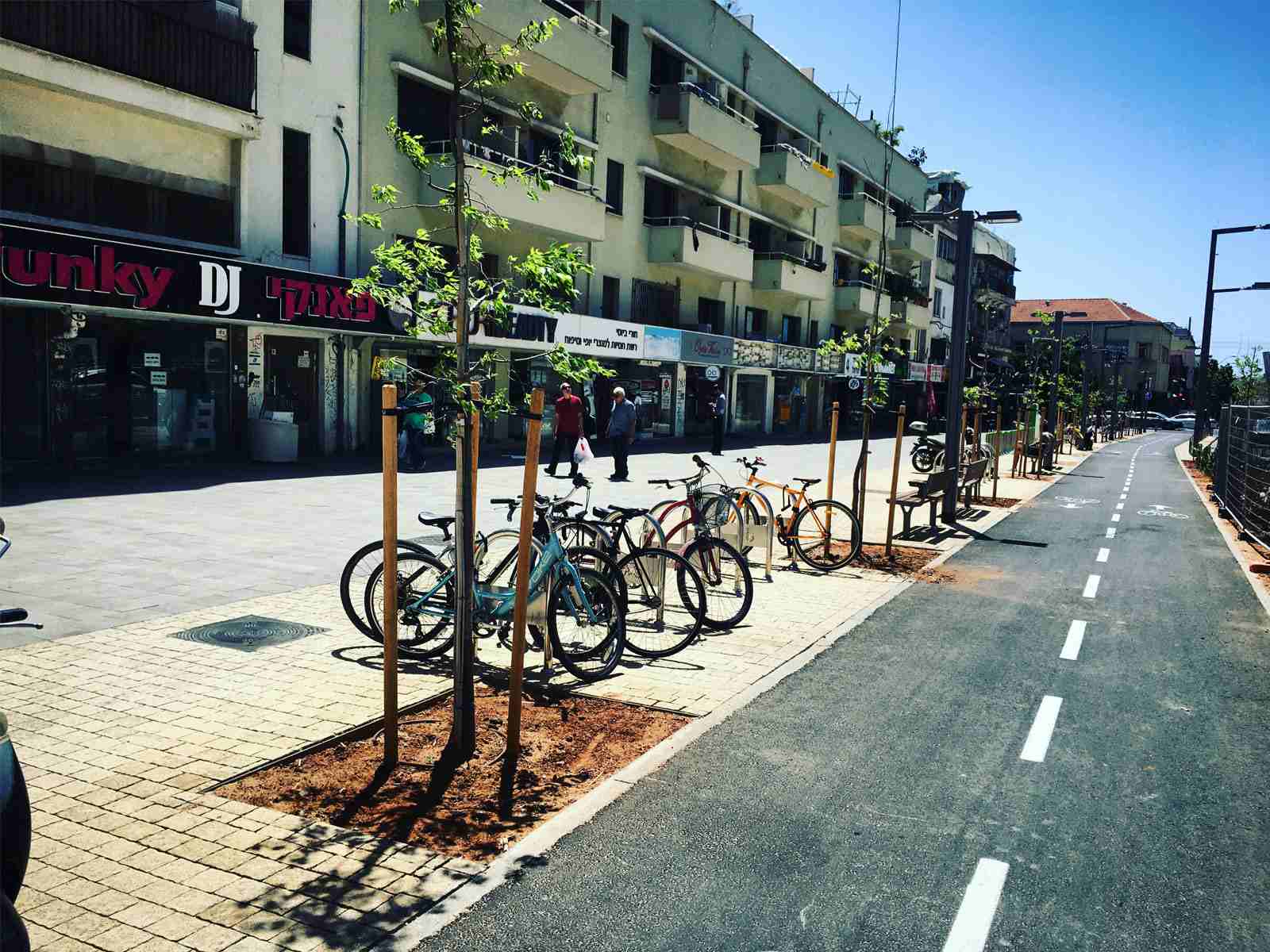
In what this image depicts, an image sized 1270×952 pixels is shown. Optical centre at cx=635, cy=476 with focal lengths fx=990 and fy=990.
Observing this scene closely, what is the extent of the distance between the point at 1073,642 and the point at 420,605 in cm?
542

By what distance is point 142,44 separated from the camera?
16469 mm

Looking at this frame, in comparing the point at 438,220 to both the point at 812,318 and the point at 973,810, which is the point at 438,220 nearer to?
the point at 973,810

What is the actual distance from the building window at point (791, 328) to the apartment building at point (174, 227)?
26958 millimetres

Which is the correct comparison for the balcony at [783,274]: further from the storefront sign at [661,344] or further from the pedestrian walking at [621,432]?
the pedestrian walking at [621,432]

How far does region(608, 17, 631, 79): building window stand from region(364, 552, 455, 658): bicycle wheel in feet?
91.0

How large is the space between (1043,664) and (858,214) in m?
43.4

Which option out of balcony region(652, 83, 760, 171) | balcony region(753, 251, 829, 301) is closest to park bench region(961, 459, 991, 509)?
balcony region(652, 83, 760, 171)

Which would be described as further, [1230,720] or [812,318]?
[812,318]

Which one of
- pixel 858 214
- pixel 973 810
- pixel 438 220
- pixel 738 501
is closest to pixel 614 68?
pixel 438 220

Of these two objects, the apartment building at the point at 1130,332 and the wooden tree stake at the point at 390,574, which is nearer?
the wooden tree stake at the point at 390,574

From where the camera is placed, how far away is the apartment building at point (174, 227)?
15.4 m

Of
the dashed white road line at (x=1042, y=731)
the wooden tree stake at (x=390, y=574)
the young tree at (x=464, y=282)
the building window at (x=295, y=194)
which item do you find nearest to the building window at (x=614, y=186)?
the building window at (x=295, y=194)

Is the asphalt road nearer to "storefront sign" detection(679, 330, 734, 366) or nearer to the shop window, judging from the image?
"storefront sign" detection(679, 330, 734, 366)

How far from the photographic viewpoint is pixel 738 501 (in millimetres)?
10227
